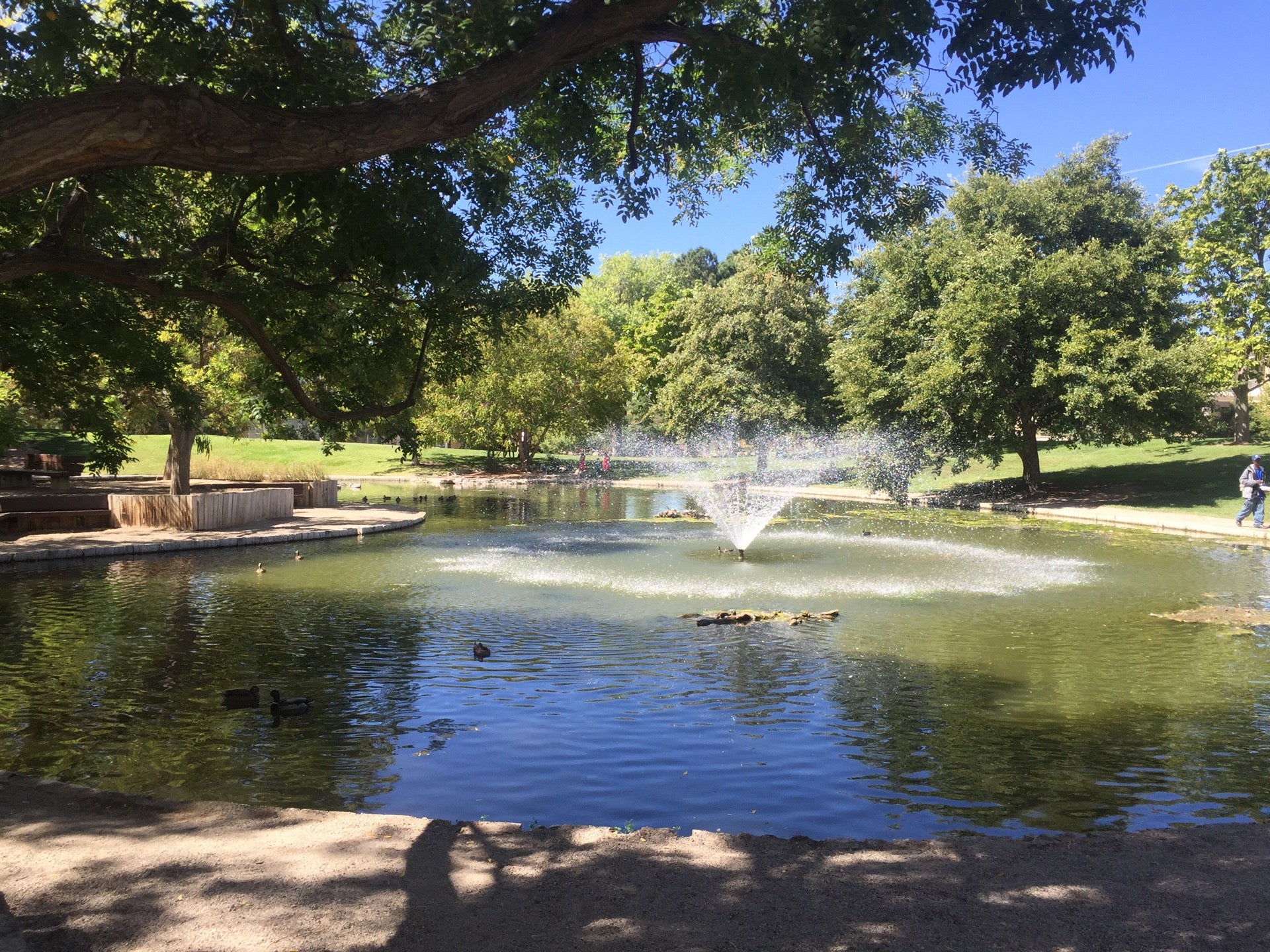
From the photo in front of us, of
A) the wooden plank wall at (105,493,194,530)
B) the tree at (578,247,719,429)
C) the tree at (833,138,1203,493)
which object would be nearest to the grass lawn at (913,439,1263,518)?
the tree at (833,138,1203,493)

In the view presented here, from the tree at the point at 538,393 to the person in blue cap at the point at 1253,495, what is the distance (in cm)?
3303

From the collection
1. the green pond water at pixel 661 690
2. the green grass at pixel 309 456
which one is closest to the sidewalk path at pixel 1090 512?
the green pond water at pixel 661 690

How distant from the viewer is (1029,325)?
34.4 metres

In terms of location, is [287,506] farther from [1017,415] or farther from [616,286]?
[616,286]

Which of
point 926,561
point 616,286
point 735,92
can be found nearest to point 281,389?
point 735,92

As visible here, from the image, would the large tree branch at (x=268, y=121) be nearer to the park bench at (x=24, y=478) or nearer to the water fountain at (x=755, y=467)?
the water fountain at (x=755, y=467)

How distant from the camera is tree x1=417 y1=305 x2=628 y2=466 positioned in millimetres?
52125

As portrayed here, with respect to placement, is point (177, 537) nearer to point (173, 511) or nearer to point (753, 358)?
point (173, 511)

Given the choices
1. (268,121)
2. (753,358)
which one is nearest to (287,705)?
(268,121)

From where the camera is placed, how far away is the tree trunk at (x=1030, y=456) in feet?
120

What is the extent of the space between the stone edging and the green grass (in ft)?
87.1

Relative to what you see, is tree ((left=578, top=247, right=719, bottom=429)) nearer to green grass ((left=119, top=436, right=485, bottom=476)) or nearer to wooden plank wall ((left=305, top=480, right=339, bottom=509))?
green grass ((left=119, top=436, right=485, bottom=476))

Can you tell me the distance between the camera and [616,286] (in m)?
107

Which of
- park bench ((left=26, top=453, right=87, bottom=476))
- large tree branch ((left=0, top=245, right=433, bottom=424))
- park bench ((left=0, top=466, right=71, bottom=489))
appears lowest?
park bench ((left=0, top=466, right=71, bottom=489))
